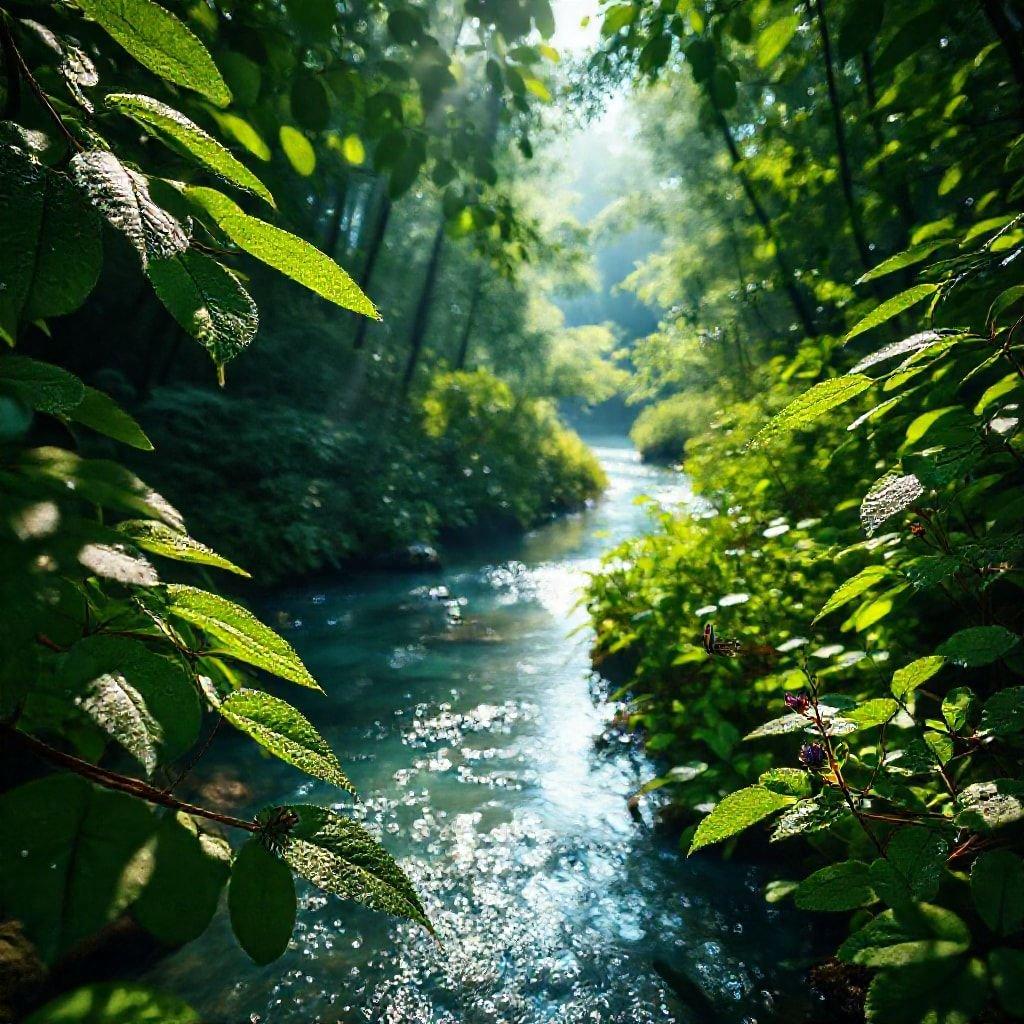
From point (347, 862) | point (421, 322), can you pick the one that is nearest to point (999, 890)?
point (347, 862)

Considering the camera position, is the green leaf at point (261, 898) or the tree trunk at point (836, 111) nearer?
the green leaf at point (261, 898)

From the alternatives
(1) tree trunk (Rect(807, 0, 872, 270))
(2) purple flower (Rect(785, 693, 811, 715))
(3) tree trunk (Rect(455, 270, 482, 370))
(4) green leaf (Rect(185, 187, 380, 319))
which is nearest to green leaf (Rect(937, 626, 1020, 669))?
(2) purple flower (Rect(785, 693, 811, 715))

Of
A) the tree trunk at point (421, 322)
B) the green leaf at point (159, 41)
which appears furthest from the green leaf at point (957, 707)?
the tree trunk at point (421, 322)

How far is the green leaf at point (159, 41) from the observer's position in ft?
1.42

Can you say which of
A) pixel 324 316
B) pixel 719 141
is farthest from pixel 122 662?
pixel 719 141

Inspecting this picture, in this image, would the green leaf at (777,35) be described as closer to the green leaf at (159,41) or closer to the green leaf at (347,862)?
the green leaf at (159,41)

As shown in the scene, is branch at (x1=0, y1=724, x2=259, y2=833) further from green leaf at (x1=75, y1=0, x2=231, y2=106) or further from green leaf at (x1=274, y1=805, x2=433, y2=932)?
green leaf at (x1=75, y1=0, x2=231, y2=106)

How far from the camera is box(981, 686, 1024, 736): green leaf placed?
2.78 feet

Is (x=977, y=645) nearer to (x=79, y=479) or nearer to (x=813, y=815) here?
(x=813, y=815)

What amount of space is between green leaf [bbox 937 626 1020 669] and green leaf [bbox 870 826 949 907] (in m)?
0.31

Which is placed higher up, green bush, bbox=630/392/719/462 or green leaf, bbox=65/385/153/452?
green bush, bbox=630/392/719/462

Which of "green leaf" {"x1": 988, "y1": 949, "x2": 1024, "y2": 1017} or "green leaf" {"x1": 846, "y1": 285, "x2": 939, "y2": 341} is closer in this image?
"green leaf" {"x1": 846, "y1": 285, "x2": 939, "y2": 341}

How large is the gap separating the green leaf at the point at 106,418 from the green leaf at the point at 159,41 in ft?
1.02

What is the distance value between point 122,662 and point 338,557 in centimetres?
833
